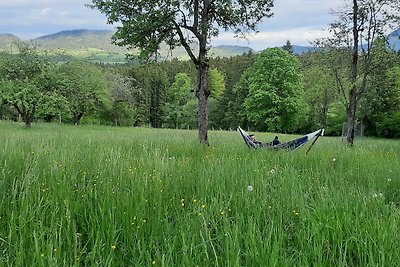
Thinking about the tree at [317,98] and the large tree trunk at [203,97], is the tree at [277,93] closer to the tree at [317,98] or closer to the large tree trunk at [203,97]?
the tree at [317,98]

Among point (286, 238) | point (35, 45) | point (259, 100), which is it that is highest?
point (35, 45)

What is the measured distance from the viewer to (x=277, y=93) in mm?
47344

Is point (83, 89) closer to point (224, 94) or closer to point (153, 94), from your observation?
Answer: point (224, 94)

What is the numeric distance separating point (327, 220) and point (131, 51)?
35.6 ft

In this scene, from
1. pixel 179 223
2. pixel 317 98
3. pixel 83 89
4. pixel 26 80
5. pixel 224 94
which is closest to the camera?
pixel 179 223

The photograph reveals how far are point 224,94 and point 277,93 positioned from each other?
22.9 meters

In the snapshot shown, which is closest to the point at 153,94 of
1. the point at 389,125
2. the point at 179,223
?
the point at 389,125

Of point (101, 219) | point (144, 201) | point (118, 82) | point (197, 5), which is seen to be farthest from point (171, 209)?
point (118, 82)

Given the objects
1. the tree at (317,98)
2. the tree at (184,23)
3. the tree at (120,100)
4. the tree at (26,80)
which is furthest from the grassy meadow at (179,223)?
the tree at (120,100)

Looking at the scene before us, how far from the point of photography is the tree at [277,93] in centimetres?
4616

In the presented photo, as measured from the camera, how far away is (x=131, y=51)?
41.1ft

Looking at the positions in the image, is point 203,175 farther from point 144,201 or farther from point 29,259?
point 29,259

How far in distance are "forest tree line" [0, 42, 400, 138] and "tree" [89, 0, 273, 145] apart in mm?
1003

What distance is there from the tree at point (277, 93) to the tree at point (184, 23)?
110 feet
